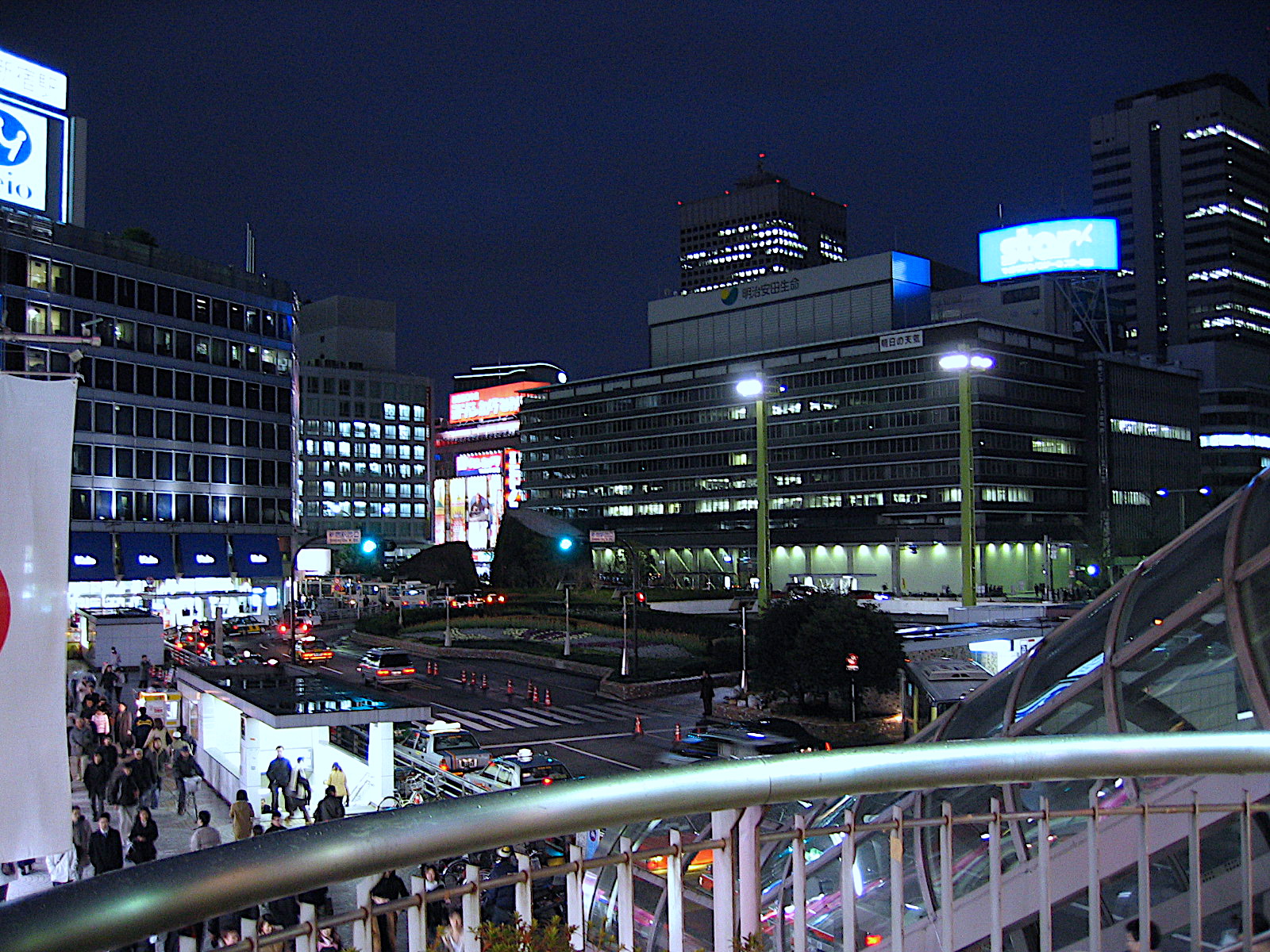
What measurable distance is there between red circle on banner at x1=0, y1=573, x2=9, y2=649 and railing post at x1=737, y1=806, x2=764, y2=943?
7.39 m

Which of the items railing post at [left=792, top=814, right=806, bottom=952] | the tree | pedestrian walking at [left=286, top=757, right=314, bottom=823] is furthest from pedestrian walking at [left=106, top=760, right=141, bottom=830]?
the tree

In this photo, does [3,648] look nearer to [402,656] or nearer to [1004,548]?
[402,656]

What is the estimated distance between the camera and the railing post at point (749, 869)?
12.0ft

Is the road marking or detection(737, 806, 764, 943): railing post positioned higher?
detection(737, 806, 764, 943): railing post

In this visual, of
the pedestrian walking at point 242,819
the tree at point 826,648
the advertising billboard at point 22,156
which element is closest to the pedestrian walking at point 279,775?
the pedestrian walking at point 242,819

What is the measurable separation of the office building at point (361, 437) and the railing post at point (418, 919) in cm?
14183

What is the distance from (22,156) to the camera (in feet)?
122

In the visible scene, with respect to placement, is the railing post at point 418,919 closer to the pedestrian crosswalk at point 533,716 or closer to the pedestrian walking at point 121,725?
the pedestrian walking at point 121,725

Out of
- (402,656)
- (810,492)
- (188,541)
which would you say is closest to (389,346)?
(810,492)

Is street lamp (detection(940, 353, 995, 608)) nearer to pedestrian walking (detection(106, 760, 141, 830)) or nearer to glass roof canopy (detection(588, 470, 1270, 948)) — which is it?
pedestrian walking (detection(106, 760, 141, 830))

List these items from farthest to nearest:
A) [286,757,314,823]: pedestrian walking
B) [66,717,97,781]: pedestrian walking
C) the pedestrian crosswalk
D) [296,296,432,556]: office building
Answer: [296,296,432,556]: office building < the pedestrian crosswalk < [66,717,97,781]: pedestrian walking < [286,757,314,823]: pedestrian walking

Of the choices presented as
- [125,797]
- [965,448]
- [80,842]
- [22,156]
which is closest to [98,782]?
[125,797]

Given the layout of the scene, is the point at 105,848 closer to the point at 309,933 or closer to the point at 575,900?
the point at 575,900

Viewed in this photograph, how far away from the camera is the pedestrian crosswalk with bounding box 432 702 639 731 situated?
1516 inches
